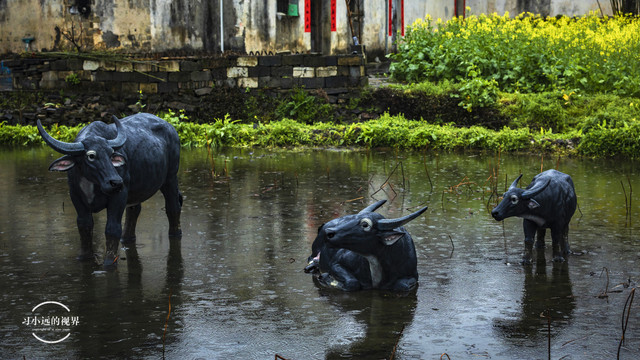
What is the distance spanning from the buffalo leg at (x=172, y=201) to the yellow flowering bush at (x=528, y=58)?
10.9m

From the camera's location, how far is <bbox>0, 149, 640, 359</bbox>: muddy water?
525 centimetres

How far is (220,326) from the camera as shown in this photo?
18.4 ft

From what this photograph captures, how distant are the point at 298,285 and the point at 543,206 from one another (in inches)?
91.9

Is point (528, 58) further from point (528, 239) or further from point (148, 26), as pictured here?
point (528, 239)

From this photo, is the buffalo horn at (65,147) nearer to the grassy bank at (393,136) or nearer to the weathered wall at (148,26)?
the grassy bank at (393,136)

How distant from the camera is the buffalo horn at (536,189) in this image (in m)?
6.85

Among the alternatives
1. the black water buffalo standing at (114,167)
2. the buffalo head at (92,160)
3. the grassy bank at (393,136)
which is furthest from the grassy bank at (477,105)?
the buffalo head at (92,160)

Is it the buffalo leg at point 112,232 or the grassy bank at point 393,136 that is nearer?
the buffalo leg at point 112,232

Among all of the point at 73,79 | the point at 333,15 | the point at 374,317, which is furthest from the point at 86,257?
the point at 333,15

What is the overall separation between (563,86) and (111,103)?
1073 cm

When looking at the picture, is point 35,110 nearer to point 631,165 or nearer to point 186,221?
point 186,221

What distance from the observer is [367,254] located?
20.3ft

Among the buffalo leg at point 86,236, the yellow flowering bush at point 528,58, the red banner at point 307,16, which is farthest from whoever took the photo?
the red banner at point 307,16

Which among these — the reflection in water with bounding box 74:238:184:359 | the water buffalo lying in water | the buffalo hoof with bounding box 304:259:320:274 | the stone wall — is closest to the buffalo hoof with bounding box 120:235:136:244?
the reflection in water with bounding box 74:238:184:359
